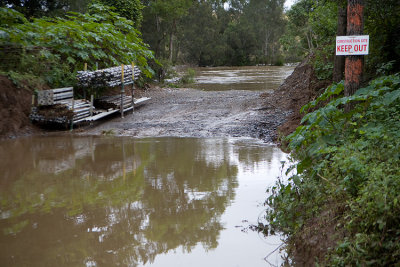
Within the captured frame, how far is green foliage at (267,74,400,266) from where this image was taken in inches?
135

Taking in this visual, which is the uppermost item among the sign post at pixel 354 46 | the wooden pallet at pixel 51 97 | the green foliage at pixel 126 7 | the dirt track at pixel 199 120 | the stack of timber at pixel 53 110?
the green foliage at pixel 126 7

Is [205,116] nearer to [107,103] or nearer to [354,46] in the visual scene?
[107,103]

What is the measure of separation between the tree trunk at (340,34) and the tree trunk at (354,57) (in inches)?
88.2

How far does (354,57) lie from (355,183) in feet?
9.40

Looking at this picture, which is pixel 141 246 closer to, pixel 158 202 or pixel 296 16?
pixel 158 202

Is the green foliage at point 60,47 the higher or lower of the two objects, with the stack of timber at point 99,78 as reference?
higher

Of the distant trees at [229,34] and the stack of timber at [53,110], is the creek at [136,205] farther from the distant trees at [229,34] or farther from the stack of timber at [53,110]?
the distant trees at [229,34]

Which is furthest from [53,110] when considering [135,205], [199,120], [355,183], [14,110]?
[355,183]

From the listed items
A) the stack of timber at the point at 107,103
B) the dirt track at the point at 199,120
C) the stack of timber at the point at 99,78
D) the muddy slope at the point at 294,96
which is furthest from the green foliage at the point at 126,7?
the muddy slope at the point at 294,96

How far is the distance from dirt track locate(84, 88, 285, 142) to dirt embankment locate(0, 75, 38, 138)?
186 cm

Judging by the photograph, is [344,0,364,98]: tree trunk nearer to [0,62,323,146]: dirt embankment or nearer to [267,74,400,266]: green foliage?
[267,74,400,266]: green foliage

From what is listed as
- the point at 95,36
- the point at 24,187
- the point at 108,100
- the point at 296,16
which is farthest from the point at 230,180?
the point at 296,16

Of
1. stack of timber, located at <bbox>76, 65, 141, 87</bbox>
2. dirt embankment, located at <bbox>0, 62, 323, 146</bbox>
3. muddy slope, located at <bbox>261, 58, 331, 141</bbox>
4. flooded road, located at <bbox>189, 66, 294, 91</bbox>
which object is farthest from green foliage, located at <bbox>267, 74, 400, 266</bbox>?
flooded road, located at <bbox>189, 66, 294, 91</bbox>

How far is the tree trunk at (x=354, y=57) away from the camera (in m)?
6.30
